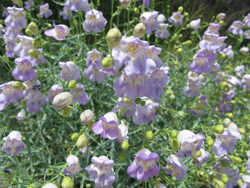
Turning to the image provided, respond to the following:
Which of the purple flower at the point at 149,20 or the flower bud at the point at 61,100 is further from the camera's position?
the purple flower at the point at 149,20

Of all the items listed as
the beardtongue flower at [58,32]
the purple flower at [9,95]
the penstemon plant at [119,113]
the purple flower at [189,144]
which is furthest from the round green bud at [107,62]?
the purple flower at [9,95]

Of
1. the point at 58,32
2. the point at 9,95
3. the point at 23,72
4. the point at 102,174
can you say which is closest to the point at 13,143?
the point at 9,95

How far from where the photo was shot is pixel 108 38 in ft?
5.13

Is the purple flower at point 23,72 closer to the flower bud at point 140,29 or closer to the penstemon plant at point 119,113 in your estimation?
the penstemon plant at point 119,113

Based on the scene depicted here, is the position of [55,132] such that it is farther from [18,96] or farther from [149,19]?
[149,19]

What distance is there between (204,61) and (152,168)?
1991 millimetres

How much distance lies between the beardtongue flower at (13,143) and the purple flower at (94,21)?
1512mm

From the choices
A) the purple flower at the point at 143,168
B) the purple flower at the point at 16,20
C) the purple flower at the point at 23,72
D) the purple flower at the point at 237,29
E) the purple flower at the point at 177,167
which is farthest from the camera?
the purple flower at the point at 237,29

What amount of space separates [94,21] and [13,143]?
1.73 meters

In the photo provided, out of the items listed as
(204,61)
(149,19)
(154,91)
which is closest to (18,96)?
(154,91)

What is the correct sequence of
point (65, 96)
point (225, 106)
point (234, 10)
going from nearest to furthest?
1. point (65, 96)
2. point (225, 106)
3. point (234, 10)

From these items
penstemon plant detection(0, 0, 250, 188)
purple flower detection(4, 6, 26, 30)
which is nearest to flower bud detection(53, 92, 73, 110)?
penstemon plant detection(0, 0, 250, 188)

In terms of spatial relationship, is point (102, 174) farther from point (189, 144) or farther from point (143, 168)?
point (189, 144)

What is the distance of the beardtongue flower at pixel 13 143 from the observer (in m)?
2.32
